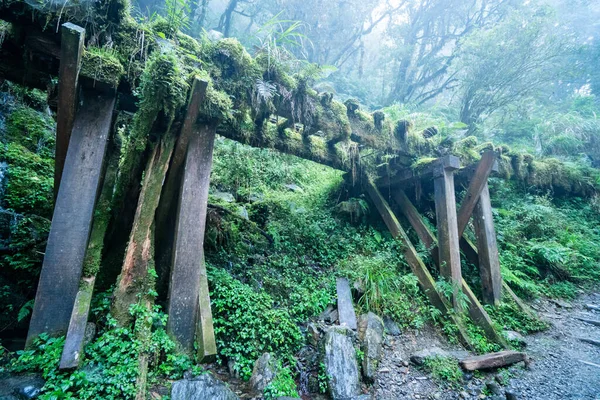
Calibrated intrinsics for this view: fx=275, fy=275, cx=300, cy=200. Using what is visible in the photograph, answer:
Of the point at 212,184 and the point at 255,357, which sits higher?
the point at 212,184

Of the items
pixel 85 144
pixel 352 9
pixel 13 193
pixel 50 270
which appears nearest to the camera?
pixel 50 270

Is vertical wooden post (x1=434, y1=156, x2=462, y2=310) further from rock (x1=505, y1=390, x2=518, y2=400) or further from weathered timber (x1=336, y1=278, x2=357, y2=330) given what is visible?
weathered timber (x1=336, y1=278, x2=357, y2=330)

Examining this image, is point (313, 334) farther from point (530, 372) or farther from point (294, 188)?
point (294, 188)

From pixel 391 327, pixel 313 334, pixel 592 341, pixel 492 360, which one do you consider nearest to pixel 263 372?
pixel 313 334

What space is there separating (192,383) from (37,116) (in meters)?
6.61

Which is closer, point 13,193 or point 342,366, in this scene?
Result: point 342,366

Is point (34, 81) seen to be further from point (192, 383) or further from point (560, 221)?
point (560, 221)

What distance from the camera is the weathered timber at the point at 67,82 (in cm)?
235

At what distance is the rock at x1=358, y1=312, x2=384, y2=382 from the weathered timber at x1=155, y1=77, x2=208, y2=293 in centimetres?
253

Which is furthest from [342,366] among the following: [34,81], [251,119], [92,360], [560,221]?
[560,221]

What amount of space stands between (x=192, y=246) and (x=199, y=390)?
4.54 feet

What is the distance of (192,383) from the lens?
88.7 inches

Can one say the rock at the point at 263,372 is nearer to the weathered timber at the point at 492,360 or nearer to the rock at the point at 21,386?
the rock at the point at 21,386

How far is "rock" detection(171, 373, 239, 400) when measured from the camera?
2.16 m
